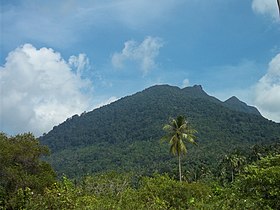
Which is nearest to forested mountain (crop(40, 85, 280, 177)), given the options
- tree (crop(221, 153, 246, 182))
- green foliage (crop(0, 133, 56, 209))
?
tree (crop(221, 153, 246, 182))

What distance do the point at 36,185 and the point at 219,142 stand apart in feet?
274

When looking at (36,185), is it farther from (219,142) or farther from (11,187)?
(219,142)

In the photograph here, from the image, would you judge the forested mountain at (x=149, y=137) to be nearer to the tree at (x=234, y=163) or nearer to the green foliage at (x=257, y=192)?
the tree at (x=234, y=163)

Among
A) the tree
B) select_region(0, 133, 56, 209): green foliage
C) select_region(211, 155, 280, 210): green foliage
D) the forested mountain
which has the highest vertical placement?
the forested mountain

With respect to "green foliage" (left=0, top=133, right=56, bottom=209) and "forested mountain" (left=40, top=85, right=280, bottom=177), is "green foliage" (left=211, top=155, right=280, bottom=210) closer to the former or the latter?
"green foliage" (left=0, top=133, right=56, bottom=209)

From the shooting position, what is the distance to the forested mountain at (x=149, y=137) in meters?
95.2

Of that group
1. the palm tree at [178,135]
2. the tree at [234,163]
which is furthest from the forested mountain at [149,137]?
the palm tree at [178,135]

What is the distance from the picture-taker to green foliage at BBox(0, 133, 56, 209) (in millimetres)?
25156

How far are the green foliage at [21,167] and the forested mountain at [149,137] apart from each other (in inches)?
1470

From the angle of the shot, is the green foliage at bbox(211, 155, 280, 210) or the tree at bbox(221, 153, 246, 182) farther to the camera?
the tree at bbox(221, 153, 246, 182)

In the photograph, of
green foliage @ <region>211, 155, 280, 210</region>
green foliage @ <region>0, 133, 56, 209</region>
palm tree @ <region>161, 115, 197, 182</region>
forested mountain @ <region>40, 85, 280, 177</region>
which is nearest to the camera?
green foliage @ <region>211, 155, 280, 210</region>

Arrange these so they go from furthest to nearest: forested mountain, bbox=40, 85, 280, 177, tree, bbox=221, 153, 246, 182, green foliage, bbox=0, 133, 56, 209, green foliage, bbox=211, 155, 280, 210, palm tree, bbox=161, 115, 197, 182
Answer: forested mountain, bbox=40, 85, 280, 177
tree, bbox=221, 153, 246, 182
palm tree, bbox=161, 115, 197, 182
green foliage, bbox=0, 133, 56, 209
green foliage, bbox=211, 155, 280, 210

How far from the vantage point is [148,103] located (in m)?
187

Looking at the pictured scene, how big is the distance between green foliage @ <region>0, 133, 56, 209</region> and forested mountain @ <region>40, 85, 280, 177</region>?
3733 cm
